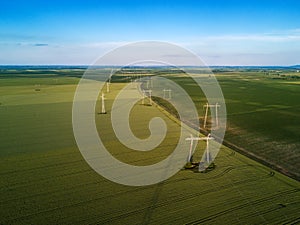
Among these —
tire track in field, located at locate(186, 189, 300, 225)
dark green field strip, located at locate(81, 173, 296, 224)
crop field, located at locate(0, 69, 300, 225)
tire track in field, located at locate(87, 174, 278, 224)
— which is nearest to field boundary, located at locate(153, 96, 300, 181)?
crop field, located at locate(0, 69, 300, 225)

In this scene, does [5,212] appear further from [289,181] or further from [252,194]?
[289,181]

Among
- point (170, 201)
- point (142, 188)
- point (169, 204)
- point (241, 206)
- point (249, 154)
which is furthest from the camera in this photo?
point (249, 154)

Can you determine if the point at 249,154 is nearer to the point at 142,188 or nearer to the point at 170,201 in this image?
the point at 170,201

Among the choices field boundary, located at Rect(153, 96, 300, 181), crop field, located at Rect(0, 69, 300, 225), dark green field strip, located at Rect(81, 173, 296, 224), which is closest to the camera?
dark green field strip, located at Rect(81, 173, 296, 224)

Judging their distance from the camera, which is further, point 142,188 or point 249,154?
point 249,154

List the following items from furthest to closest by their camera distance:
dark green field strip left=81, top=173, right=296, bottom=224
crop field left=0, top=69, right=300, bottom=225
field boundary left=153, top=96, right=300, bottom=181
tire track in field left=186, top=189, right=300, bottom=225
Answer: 1. field boundary left=153, top=96, right=300, bottom=181
2. crop field left=0, top=69, right=300, bottom=225
3. dark green field strip left=81, top=173, right=296, bottom=224
4. tire track in field left=186, top=189, right=300, bottom=225

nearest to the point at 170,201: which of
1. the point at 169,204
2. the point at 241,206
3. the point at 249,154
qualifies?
the point at 169,204

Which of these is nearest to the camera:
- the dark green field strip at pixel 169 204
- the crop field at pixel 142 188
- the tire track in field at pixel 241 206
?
the tire track in field at pixel 241 206

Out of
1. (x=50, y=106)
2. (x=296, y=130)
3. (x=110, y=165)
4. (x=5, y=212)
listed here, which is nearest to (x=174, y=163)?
(x=110, y=165)

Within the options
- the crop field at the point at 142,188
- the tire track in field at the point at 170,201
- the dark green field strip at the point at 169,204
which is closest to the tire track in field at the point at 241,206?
the crop field at the point at 142,188

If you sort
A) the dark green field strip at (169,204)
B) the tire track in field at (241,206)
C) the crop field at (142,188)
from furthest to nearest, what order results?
the crop field at (142,188) → the dark green field strip at (169,204) → the tire track in field at (241,206)

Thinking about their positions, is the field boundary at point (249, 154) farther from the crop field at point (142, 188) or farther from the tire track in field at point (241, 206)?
the tire track in field at point (241, 206)

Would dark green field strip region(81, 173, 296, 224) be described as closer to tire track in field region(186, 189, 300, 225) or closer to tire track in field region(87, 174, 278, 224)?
tire track in field region(87, 174, 278, 224)
